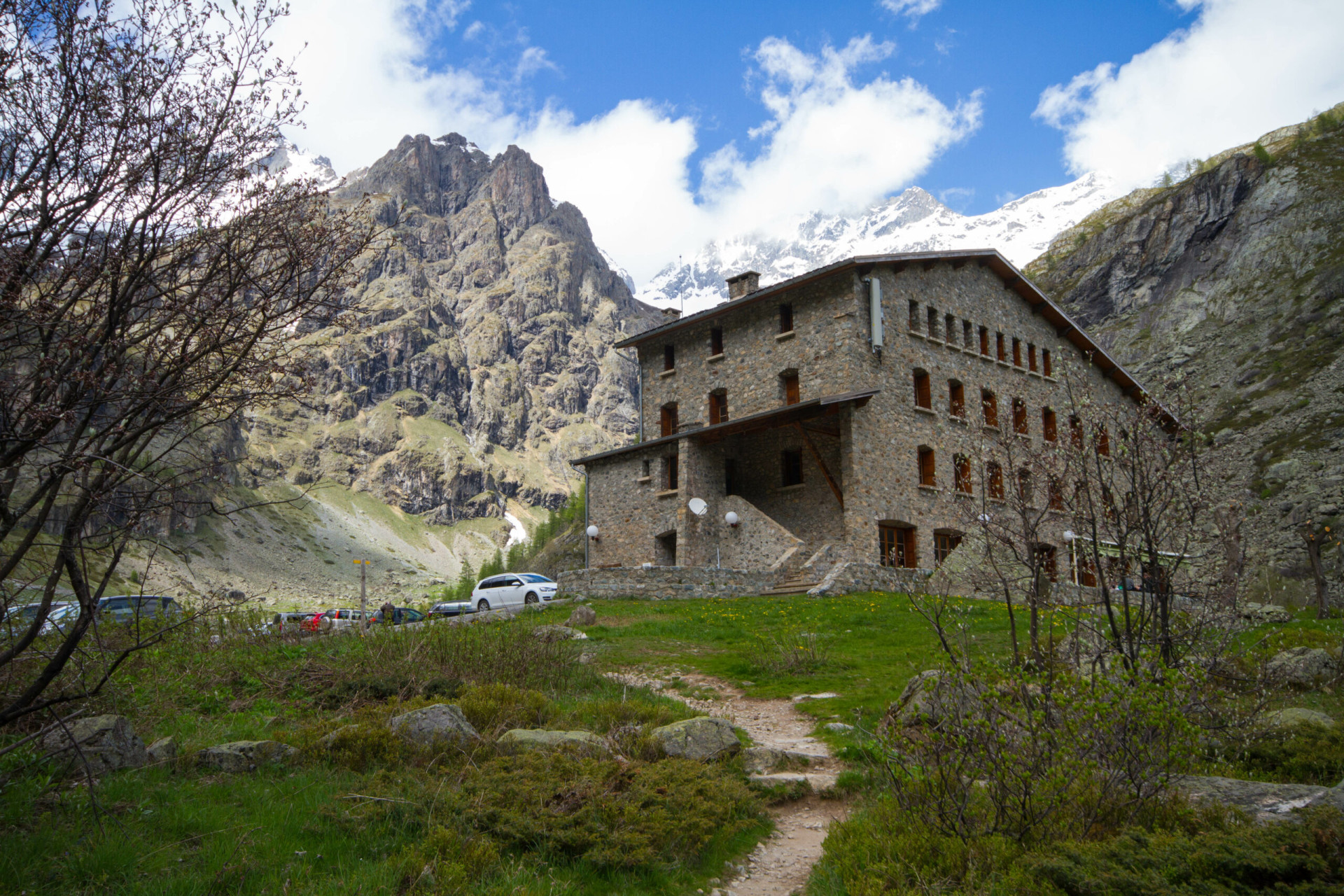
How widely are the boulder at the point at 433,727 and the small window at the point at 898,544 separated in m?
19.2

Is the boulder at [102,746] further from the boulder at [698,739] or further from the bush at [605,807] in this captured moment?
the boulder at [698,739]

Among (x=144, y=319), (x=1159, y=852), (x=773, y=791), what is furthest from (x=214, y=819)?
(x=1159, y=852)

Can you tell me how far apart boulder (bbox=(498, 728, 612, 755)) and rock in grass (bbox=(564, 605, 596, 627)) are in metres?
9.44

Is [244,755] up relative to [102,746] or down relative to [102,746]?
down

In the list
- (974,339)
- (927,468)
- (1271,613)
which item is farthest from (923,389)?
(1271,613)

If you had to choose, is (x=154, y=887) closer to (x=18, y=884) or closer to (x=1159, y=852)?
(x=18, y=884)

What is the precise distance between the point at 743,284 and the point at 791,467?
25.6ft

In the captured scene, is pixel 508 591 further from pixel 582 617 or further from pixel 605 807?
pixel 605 807

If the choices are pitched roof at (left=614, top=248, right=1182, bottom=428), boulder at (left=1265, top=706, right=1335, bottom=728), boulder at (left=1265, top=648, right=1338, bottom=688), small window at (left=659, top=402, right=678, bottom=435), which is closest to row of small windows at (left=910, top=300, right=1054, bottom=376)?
pitched roof at (left=614, top=248, right=1182, bottom=428)

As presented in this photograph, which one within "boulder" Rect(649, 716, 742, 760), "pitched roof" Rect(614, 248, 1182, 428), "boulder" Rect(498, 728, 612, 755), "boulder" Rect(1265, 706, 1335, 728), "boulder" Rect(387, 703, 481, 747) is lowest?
"boulder" Rect(649, 716, 742, 760)

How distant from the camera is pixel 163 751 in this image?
20.5ft

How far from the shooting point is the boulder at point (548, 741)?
658cm

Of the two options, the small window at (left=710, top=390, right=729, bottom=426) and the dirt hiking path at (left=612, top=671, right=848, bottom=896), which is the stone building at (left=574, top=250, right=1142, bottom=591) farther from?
the dirt hiking path at (left=612, top=671, right=848, bottom=896)

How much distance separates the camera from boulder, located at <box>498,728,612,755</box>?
658 cm
